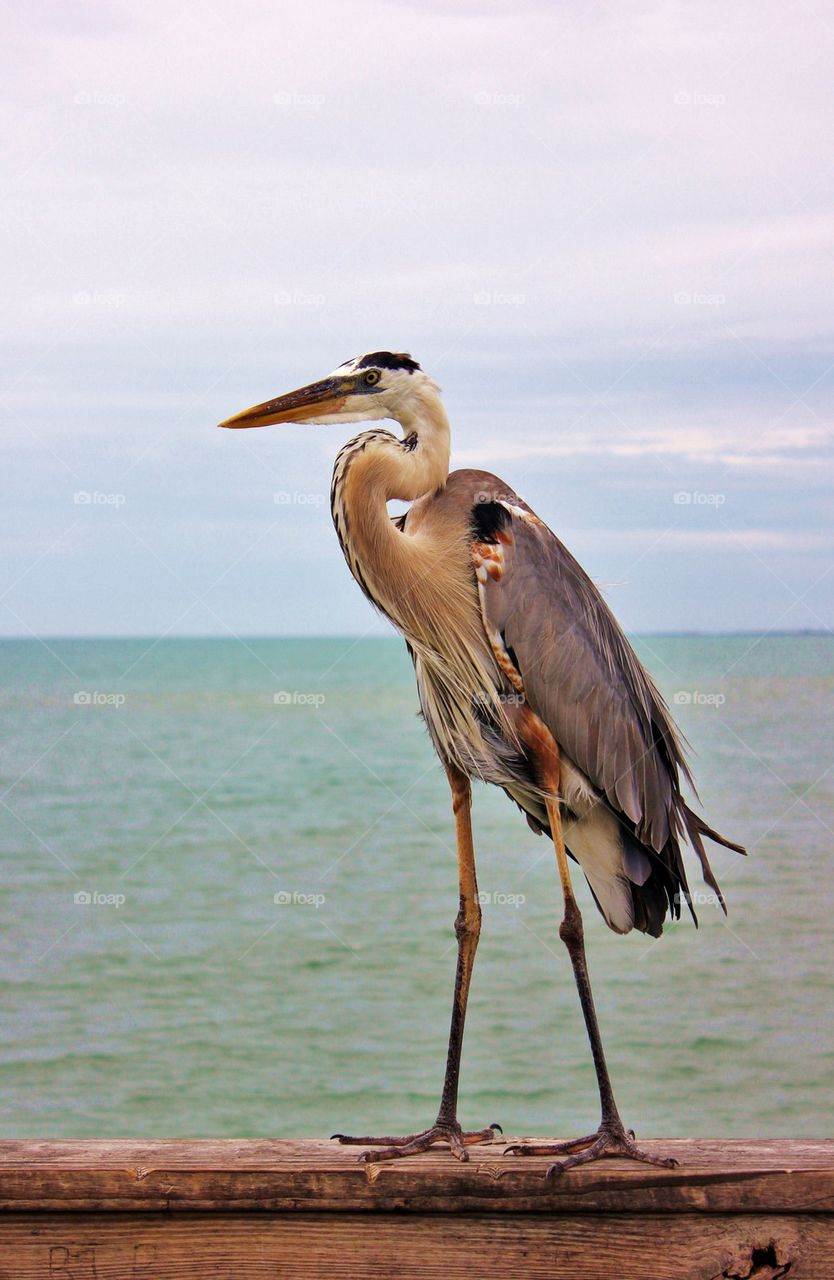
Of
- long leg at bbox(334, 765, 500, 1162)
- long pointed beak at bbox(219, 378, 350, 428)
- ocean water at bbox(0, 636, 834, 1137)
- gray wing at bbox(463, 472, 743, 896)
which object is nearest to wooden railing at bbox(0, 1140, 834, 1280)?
long leg at bbox(334, 765, 500, 1162)

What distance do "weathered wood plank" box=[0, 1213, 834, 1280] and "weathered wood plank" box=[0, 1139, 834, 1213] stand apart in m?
0.02

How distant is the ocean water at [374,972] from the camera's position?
25.0 feet

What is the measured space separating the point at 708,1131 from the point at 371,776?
60.0 ft

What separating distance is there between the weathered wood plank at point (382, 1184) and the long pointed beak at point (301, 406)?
1474 mm

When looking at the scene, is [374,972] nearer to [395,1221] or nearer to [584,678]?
[584,678]

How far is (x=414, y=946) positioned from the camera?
11086mm

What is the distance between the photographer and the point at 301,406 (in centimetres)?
292

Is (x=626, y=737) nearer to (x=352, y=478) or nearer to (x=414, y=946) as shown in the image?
(x=352, y=478)

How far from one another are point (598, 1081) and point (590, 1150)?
622mm

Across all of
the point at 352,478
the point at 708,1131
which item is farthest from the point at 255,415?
the point at 708,1131
